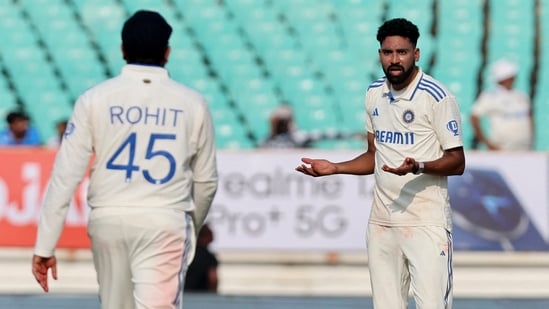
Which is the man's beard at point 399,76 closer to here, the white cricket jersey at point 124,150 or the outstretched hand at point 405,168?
the outstretched hand at point 405,168

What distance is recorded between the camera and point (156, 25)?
4992mm

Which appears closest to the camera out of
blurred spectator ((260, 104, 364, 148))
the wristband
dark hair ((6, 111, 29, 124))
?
the wristband

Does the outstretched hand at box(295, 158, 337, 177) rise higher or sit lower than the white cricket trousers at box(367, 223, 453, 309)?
higher

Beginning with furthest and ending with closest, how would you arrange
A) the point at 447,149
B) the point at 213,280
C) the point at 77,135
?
the point at 213,280, the point at 447,149, the point at 77,135

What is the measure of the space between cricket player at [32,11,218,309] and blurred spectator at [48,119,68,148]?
7746 millimetres

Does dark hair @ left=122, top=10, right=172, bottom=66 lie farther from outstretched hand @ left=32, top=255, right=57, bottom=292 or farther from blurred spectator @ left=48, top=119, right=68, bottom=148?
blurred spectator @ left=48, top=119, right=68, bottom=148

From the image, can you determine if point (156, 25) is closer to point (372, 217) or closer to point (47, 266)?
point (47, 266)

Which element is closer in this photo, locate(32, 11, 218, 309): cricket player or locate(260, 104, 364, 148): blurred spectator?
locate(32, 11, 218, 309): cricket player

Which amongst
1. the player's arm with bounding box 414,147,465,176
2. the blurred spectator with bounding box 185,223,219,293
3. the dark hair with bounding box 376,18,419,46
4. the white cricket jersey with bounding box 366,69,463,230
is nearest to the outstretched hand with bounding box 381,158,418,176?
the player's arm with bounding box 414,147,465,176

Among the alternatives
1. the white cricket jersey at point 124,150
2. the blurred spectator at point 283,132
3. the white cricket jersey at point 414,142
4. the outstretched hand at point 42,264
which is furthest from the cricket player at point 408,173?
Result: the blurred spectator at point 283,132

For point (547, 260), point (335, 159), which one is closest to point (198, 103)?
point (335, 159)

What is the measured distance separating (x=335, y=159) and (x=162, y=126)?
6413 mm

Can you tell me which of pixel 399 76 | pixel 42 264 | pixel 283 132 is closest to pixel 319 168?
pixel 399 76

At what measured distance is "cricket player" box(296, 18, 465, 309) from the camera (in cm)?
559
